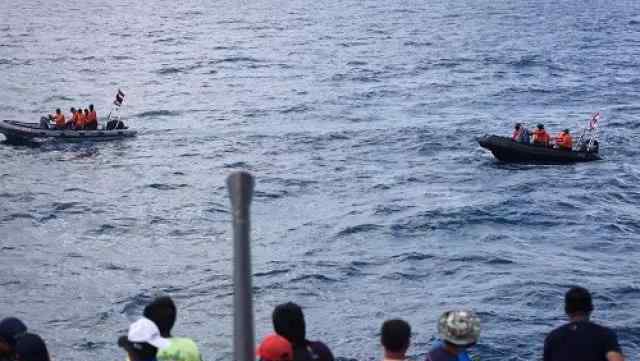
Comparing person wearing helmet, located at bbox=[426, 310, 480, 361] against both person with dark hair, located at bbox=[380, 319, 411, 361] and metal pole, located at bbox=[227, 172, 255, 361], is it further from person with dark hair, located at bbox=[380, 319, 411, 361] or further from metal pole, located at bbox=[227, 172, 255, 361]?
metal pole, located at bbox=[227, 172, 255, 361]

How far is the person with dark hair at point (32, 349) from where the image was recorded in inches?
326

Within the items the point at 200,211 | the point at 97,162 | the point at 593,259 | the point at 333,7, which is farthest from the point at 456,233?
the point at 333,7

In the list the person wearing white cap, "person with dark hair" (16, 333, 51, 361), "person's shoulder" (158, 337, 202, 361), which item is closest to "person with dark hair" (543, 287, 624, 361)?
"person's shoulder" (158, 337, 202, 361)

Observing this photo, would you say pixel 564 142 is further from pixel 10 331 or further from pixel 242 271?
pixel 242 271

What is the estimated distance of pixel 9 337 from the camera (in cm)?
876

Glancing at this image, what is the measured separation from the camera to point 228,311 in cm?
2947

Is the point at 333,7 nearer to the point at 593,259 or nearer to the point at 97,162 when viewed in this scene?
the point at 97,162

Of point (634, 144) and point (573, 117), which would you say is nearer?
point (634, 144)

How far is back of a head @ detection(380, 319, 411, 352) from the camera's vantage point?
8.42 m

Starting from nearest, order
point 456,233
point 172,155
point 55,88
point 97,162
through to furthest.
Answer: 1. point 456,233
2. point 97,162
3. point 172,155
4. point 55,88

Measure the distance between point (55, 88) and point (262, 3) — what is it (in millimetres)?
105359

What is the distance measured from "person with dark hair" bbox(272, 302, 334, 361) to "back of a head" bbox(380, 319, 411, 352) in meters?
0.48

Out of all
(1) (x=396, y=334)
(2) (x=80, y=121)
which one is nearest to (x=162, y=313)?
(1) (x=396, y=334)

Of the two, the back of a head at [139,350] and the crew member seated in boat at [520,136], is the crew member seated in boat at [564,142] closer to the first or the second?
the crew member seated in boat at [520,136]
